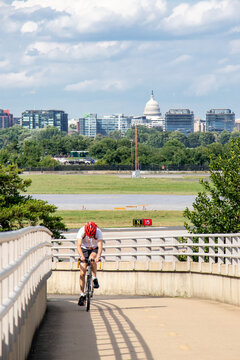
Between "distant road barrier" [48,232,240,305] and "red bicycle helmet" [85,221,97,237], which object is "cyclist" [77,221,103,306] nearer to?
"red bicycle helmet" [85,221,97,237]

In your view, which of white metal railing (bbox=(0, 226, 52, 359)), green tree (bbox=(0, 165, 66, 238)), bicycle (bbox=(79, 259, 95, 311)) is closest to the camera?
white metal railing (bbox=(0, 226, 52, 359))

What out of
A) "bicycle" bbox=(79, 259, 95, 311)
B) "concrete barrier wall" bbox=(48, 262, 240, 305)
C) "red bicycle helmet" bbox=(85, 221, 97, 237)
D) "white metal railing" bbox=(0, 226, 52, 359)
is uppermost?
"red bicycle helmet" bbox=(85, 221, 97, 237)

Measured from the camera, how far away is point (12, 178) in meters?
40.7

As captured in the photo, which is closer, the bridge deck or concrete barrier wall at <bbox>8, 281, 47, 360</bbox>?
concrete barrier wall at <bbox>8, 281, 47, 360</bbox>

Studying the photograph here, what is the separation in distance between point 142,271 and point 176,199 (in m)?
83.8

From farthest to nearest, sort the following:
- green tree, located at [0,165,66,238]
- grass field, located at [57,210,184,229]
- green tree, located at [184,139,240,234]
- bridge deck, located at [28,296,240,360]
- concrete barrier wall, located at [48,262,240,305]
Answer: grass field, located at [57,210,184,229], green tree, located at [0,165,66,238], green tree, located at [184,139,240,234], concrete barrier wall, located at [48,262,240,305], bridge deck, located at [28,296,240,360]

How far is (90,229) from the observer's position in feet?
52.1

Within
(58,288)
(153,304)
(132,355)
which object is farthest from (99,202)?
(132,355)

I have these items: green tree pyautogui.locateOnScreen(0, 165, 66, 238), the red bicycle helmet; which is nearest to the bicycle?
the red bicycle helmet

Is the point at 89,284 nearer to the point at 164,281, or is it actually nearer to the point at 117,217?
the point at 164,281

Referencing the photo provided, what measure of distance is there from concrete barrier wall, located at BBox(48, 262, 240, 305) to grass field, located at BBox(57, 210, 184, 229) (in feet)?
130

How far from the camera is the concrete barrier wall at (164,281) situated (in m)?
19.9

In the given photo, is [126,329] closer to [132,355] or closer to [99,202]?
[132,355]

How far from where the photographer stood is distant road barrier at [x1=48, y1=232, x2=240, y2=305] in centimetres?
2016
